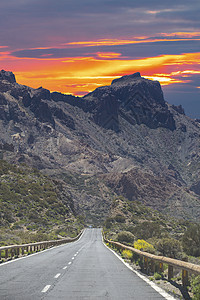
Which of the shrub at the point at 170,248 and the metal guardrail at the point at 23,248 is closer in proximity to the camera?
the shrub at the point at 170,248

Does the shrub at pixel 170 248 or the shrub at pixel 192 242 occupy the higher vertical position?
the shrub at pixel 170 248

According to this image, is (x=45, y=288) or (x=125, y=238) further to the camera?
(x=125, y=238)

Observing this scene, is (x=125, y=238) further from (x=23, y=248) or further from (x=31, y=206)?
(x=31, y=206)

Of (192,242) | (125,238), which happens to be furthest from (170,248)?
(125,238)

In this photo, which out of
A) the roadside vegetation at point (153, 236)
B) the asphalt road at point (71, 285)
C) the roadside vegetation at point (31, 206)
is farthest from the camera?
the roadside vegetation at point (31, 206)

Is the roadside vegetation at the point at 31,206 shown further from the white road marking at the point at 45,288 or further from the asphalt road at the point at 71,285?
the white road marking at the point at 45,288

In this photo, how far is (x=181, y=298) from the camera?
1242cm

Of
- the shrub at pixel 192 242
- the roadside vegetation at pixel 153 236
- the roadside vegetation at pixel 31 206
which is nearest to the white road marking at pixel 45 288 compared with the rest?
the roadside vegetation at pixel 153 236

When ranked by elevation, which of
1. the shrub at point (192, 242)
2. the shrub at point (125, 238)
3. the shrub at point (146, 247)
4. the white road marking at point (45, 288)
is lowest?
the shrub at point (125, 238)

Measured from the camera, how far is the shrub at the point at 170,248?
2130 centimetres

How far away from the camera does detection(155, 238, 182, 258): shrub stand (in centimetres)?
2130

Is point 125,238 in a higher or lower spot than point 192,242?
lower

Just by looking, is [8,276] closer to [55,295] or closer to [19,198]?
[55,295]

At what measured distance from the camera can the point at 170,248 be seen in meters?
22.0
